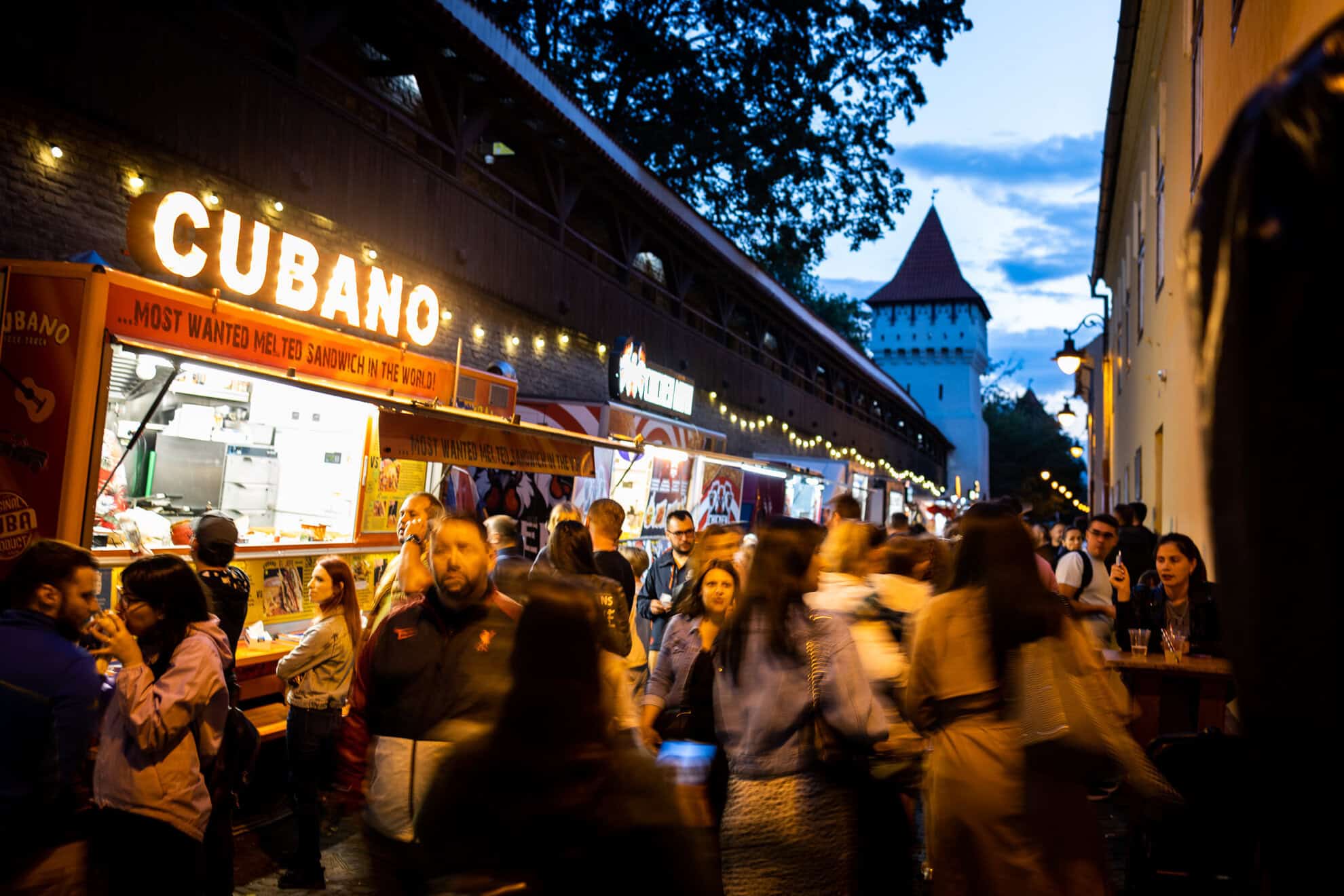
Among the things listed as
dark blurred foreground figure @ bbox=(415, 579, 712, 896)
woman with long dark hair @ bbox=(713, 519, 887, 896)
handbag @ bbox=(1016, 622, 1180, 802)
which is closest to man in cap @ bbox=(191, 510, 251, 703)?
woman with long dark hair @ bbox=(713, 519, 887, 896)

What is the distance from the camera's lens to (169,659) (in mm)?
4512

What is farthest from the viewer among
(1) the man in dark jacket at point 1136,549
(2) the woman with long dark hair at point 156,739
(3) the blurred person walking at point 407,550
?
(1) the man in dark jacket at point 1136,549

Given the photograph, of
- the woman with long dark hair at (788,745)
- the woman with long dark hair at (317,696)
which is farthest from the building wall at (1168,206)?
the woman with long dark hair at (317,696)

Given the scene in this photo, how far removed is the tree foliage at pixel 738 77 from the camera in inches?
1307

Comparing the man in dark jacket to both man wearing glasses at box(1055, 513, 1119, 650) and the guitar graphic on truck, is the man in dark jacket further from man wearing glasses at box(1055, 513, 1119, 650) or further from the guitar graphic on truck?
the guitar graphic on truck

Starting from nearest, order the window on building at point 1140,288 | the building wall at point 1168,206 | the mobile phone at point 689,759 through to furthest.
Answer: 1. the mobile phone at point 689,759
2. the building wall at point 1168,206
3. the window on building at point 1140,288

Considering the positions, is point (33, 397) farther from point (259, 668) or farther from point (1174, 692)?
point (1174, 692)

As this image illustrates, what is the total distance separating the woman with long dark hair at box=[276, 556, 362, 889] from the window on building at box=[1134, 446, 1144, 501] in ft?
47.7

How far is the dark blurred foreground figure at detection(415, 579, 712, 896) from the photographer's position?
2.73m

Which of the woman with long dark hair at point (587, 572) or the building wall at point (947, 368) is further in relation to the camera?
the building wall at point (947, 368)

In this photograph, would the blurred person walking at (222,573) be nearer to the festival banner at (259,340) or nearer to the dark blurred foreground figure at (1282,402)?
the festival banner at (259,340)

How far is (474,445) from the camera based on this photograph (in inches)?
356

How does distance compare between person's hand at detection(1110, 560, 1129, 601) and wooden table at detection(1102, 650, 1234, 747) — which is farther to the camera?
person's hand at detection(1110, 560, 1129, 601)

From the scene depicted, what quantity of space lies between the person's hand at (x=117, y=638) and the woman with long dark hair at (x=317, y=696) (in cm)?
222
